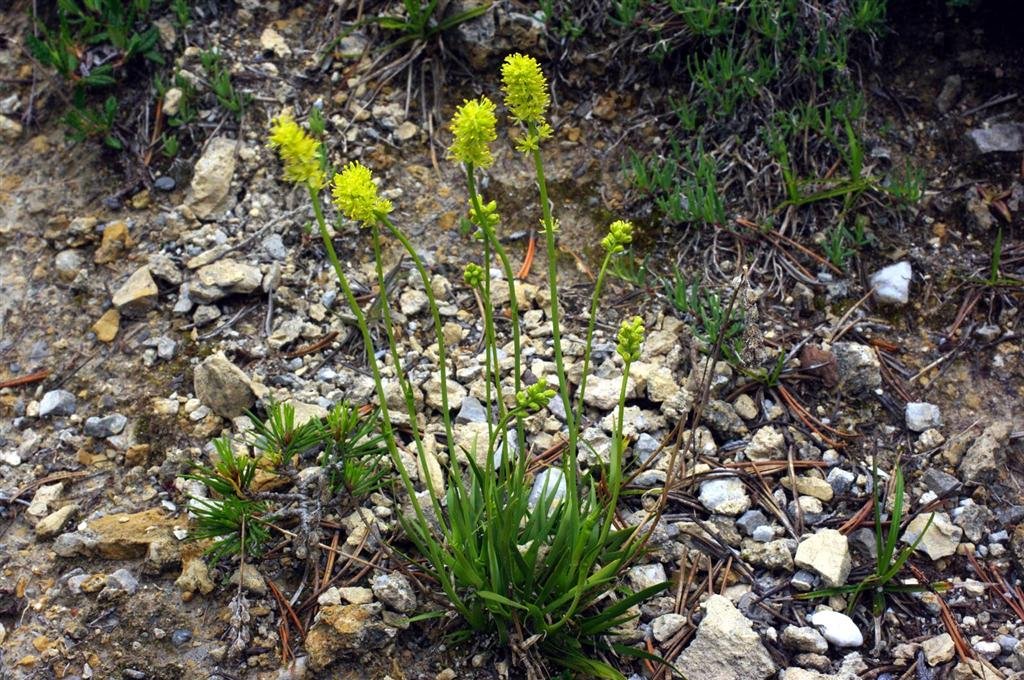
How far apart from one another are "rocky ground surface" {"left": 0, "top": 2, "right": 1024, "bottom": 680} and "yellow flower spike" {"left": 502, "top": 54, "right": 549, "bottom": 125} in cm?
81

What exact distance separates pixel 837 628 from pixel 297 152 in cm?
223

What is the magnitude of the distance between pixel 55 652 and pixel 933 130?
4.16m

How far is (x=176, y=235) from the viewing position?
13.9 ft

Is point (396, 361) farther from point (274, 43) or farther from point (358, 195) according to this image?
point (274, 43)

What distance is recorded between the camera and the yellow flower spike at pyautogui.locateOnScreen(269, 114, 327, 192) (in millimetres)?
2076

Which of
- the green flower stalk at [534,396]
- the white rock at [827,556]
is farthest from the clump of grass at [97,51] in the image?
the white rock at [827,556]

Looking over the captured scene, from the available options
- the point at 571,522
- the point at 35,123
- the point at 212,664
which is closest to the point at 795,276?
the point at 571,522

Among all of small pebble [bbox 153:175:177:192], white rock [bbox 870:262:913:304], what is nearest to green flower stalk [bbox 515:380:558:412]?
white rock [bbox 870:262:913:304]

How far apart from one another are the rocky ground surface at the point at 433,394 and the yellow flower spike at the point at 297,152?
108cm

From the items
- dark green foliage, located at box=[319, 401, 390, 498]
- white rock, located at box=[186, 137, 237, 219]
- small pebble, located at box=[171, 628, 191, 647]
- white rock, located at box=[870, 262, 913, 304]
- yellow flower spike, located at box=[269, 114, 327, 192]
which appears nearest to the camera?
yellow flower spike, located at box=[269, 114, 327, 192]

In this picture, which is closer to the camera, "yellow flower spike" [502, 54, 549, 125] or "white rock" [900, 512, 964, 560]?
"yellow flower spike" [502, 54, 549, 125]

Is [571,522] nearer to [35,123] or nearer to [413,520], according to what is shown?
[413,520]

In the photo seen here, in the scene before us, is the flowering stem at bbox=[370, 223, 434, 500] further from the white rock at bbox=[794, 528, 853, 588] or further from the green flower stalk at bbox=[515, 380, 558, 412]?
the white rock at bbox=[794, 528, 853, 588]

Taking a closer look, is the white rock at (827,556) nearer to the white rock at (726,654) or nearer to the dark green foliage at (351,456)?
the white rock at (726,654)
